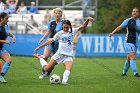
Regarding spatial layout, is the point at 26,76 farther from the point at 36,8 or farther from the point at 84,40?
the point at 36,8

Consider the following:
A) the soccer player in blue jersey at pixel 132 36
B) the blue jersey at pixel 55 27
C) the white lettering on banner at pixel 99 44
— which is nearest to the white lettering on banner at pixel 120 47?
the white lettering on banner at pixel 99 44

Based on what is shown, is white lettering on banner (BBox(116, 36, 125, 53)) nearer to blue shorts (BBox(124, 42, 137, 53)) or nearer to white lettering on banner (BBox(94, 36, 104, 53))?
white lettering on banner (BBox(94, 36, 104, 53))

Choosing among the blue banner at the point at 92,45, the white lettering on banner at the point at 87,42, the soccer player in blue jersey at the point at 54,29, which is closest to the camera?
the soccer player in blue jersey at the point at 54,29

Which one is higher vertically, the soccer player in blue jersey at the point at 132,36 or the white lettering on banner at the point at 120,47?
the soccer player in blue jersey at the point at 132,36

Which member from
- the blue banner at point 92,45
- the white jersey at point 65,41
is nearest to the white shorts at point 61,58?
the white jersey at point 65,41

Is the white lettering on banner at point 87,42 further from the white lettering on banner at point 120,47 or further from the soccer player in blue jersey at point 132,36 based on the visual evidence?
the soccer player in blue jersey at point 132,36

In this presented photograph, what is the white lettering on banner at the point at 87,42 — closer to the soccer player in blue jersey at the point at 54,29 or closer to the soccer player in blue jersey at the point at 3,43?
the soccer player in blue jersey at the point at 54,29

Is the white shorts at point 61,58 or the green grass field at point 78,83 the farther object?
the white shorts at point 61,58

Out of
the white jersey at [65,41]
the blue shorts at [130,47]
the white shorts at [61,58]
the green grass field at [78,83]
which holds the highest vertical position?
the white jersey at [65,41]

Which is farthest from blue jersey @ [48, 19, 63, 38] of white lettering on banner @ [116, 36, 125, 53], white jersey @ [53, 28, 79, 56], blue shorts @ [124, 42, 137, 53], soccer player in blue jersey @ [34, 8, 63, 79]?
white lettering on banner @ [116, 36, 125, 53]

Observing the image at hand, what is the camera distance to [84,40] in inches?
1256

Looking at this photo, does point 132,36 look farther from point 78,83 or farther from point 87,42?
point 87,42

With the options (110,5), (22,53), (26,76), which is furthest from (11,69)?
(110,5)

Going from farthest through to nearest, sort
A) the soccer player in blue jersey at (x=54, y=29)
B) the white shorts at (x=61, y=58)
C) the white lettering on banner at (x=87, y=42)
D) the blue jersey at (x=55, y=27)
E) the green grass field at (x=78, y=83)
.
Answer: the white lettering on banner at (x=87, y=42) < the blue jersey at (x=55, y=27) < the soccer player in blue jersey at (x=54, y=29) < the white shorts at (x=61, y=58) < the green grass field at (x=78, y=83)
